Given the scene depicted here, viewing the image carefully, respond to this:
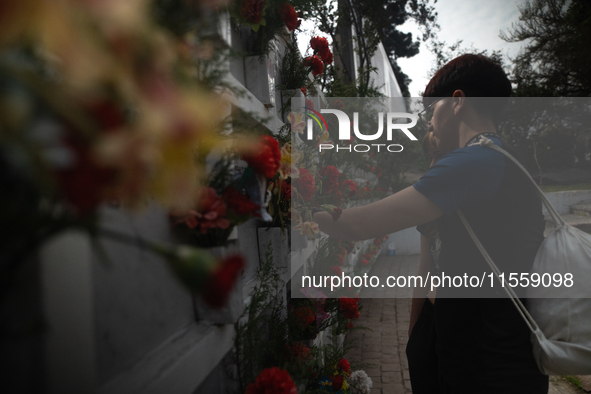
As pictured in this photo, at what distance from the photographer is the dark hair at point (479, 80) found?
1.63 meters

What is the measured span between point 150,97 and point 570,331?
1.73m

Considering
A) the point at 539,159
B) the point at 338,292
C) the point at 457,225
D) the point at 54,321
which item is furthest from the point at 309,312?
the point at 539,159

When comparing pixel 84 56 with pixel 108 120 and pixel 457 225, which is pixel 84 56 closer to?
pixel 108 120

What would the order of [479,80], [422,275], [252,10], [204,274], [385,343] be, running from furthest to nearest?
[385,343]
[422,275]
[479,80]
[252,10]
[204,274]

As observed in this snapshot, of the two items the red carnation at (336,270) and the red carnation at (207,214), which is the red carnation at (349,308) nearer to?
the red carnation at (336,270)

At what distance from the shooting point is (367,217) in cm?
152

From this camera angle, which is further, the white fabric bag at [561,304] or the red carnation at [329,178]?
the red carnation at [329,178]

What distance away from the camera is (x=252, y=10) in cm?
135

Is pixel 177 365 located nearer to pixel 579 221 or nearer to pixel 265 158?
pixel 265 158

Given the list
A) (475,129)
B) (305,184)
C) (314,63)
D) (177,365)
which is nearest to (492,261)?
(475,129)

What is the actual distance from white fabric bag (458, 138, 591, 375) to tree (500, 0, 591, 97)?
13869 mm

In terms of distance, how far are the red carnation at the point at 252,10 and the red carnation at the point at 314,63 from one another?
46.1 inches

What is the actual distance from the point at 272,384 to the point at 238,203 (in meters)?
0.60

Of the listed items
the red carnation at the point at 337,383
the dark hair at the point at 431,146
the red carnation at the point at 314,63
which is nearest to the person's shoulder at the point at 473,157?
the dark hair at the point at 431,146
